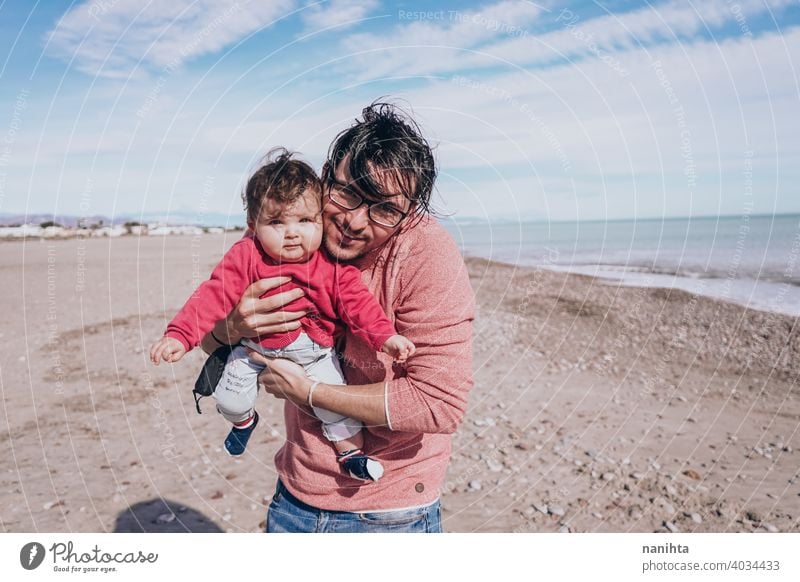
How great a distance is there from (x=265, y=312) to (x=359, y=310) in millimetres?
392

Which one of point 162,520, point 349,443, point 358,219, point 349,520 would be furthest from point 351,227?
point 162,520

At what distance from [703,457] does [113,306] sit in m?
10.6

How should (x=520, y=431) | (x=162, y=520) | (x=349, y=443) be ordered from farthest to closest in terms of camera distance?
(x=520, y=431) → (x=162, y=520) → (x=349, y=443)

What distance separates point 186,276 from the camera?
1670cm

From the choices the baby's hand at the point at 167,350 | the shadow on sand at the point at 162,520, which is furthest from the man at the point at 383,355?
the shadow on sand at the point at 162,520

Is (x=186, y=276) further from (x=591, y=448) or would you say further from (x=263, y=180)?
(x=263, y=180)

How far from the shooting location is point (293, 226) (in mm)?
2236

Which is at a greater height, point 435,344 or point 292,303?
point 292,303

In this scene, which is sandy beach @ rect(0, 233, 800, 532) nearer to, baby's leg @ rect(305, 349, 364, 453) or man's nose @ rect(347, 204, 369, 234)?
baby's leg @ rect(305, 349, 364, 453)

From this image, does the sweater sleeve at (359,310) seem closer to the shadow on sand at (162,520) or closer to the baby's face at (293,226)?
the baby's face at (293,226)

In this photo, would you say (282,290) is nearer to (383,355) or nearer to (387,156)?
(383,355)

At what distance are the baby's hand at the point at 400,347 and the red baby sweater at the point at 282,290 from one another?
0.15 metres

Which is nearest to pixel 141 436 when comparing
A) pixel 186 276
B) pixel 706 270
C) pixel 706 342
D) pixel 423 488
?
pixel 423 488

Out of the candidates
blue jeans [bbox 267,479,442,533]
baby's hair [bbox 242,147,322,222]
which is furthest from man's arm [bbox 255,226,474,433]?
baby's hair [bbox 242,147,322,222]
